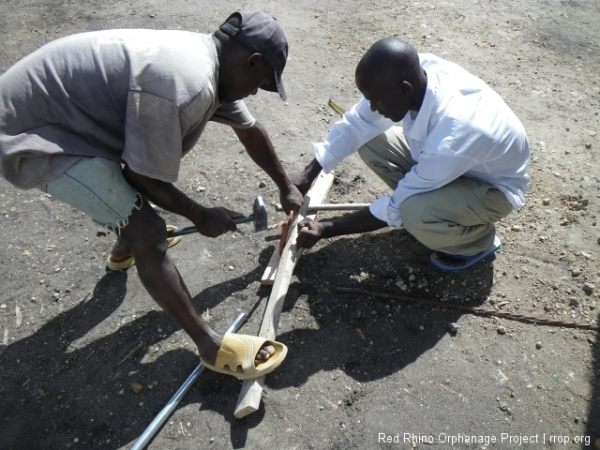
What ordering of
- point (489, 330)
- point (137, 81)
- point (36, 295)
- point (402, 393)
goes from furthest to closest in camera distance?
point (36, 295)
point (489, 330)
point (402, 393)
point (137, 81)

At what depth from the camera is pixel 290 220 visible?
3.23 metres

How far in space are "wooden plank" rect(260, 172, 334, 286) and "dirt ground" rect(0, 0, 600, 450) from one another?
0.10m

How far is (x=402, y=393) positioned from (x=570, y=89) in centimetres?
366

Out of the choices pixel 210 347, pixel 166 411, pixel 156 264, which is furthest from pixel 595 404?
pixel 156 264

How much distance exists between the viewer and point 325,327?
2.97 m

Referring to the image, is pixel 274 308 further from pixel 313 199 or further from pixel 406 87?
pixel 406 87

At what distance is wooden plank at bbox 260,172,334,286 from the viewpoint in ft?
10.3

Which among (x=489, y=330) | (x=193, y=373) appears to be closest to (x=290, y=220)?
(x=193, y=373)

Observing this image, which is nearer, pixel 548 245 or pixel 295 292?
pixel 295 292

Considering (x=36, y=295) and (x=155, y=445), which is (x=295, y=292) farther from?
(x=36, y=295)

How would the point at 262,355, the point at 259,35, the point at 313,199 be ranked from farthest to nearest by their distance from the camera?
the point at 313,199
the point at 262,355
the point at 259,35

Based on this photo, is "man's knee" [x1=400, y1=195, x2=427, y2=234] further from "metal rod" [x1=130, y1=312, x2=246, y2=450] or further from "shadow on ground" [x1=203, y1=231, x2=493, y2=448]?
"metal rod" [x1=130, y1=312, x2=246, y2=450]

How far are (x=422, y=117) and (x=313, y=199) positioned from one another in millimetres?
1120

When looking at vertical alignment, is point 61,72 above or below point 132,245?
above
